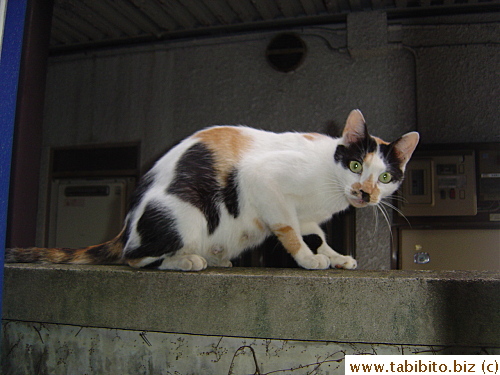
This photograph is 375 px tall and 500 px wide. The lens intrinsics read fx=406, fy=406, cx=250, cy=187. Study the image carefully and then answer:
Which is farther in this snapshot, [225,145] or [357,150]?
[225,145]

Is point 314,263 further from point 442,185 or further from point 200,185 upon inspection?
point 442,185

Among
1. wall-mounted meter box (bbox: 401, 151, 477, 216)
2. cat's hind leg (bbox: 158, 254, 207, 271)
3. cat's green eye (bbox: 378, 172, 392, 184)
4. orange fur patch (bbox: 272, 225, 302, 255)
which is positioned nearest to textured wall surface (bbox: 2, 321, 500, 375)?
cat's hind leg (bbox: 158, 254, 207, 271)

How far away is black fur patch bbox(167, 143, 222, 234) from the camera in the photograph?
100 cm

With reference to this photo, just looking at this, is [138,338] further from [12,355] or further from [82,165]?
[82,165]

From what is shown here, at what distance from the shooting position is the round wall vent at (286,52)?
2805mm

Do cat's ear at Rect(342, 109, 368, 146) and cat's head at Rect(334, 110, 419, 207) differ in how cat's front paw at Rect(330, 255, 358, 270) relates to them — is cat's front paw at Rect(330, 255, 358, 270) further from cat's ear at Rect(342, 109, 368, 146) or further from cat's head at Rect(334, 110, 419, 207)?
cat's ear at Rect(342, 109, 368, 146)

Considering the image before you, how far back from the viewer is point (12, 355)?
92cm

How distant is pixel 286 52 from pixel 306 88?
291 mm

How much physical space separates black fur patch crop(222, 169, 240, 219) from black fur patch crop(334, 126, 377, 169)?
269 mm

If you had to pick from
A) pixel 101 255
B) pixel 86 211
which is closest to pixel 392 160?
pixel 101 255

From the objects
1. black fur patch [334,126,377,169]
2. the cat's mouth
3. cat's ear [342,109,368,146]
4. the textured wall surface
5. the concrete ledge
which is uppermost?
cat's ear [342,109,368,146]

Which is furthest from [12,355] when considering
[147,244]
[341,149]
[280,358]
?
[341,149]

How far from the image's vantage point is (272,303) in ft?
2.49

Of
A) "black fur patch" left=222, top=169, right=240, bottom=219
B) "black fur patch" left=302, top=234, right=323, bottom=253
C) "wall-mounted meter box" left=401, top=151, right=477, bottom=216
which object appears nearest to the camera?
"black fur patch" left=222, top=169, right=240, bottom=219
